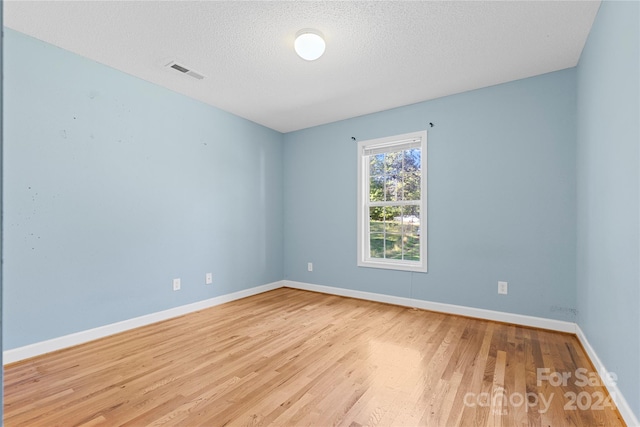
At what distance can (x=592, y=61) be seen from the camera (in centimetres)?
240

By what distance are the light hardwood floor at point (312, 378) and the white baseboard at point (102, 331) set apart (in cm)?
8

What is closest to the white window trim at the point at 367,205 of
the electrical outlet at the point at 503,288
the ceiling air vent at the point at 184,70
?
the electrical outlet at the point at 503,288

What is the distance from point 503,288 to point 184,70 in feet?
12.6

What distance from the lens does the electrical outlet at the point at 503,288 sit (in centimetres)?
322

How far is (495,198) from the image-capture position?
3303mm

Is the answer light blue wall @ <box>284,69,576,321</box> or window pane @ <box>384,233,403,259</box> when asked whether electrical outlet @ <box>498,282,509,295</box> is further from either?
window pane @ <box>384,233,403,259</box>

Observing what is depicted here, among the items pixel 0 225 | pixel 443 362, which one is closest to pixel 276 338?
pixel 443 362

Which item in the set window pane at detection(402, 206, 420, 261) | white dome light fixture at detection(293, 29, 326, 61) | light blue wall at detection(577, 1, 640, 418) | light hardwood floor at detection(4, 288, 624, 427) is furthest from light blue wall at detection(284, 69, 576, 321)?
white dome light fixture at detection(293, 29, 326, 61)

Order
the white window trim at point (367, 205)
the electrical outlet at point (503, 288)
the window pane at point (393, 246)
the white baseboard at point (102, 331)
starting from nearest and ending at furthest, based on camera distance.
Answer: the white baseboard at point (102, 331) → the electrical outlet at point (503, 288) → the white window trim at point (367, 205) → the window pane at point (393, 246)

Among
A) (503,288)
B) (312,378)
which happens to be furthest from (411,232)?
(312,378)

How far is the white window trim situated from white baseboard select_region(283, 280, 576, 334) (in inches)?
15.0

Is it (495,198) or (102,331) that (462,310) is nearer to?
(495,198)

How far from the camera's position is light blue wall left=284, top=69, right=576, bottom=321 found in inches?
118

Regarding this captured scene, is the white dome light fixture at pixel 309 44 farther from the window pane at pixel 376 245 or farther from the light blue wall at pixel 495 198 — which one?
the window pane at pixel 376 245
